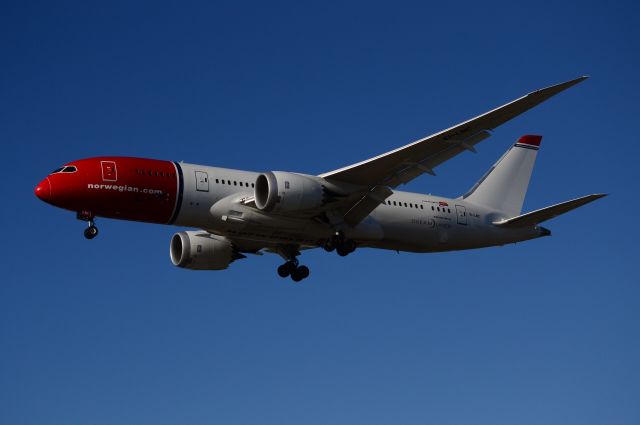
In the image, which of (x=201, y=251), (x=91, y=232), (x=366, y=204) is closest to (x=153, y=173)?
(x=91, y=232)

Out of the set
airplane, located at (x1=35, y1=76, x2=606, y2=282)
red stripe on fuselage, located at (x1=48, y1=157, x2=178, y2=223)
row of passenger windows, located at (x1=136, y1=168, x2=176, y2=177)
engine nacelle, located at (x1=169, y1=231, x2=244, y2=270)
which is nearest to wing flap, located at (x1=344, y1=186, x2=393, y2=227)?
airplane, located at (x1=35, y1=76, x2=606, y2=282)

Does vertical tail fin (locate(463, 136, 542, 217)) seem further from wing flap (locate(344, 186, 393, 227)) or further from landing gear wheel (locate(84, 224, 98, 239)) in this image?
landing gear wheel (locate(84, 224, 98, 239))

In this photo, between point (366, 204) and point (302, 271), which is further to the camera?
point (302, 271)

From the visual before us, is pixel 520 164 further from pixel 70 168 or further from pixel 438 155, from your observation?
pixel 70 168

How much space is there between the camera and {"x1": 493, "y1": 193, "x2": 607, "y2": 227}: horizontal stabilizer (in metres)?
40.8

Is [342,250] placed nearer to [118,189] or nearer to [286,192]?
[286,192]

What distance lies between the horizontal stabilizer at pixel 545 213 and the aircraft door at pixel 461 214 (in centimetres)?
172

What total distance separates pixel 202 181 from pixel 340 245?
6413 millimetres

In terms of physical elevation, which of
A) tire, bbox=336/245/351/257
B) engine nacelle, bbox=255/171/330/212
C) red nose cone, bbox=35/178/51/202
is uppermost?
engine nacelle, bbox=255/171/330/212

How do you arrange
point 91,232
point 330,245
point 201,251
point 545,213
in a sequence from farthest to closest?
point 201,251, point 545,213, point 330,245, point 91,232

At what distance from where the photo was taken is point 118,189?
39250 mm

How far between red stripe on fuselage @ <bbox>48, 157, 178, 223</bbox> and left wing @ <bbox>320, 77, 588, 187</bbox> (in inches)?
256

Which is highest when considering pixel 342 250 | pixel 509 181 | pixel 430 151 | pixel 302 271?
pixel 509 181

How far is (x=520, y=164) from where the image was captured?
51219mm
